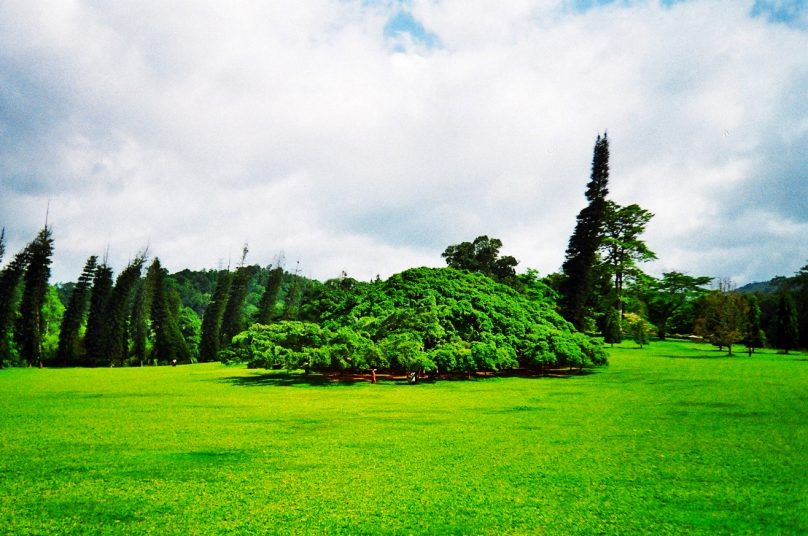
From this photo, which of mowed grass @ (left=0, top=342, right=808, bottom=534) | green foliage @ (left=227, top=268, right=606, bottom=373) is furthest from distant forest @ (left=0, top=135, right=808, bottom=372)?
mowed grass @ (left=0, top=342, right=808, bottom=534)

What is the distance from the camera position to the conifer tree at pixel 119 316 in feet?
162

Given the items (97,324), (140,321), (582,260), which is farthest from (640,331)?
(97,324)

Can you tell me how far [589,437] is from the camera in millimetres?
11375

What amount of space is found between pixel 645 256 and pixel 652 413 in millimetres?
39134

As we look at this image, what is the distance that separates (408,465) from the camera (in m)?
8.99

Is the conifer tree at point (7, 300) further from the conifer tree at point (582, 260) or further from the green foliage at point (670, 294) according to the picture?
the green foliage at point (670, 294)

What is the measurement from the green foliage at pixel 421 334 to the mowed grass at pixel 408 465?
22.0 ft

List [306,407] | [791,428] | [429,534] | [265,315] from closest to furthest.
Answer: [429,534] → [791,428] → [306,407] → [265,315]

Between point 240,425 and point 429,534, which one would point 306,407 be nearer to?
point 240,425

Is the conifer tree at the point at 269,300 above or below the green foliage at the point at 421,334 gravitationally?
above

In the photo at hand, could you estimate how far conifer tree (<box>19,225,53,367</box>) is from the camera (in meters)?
47.1

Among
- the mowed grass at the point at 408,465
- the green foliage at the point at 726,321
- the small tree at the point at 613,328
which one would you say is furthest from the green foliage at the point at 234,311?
the green foliage at the point at 726,321

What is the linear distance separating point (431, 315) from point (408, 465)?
61.2ft

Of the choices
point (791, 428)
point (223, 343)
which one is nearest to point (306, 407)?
point (791, 428)
